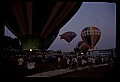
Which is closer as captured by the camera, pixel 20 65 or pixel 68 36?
pixel 20 65

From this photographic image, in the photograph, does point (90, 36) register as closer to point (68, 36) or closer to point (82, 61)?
point (68, 36)

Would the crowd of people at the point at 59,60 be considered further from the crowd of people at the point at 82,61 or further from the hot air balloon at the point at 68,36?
the hot air balloon at the point at 68,36

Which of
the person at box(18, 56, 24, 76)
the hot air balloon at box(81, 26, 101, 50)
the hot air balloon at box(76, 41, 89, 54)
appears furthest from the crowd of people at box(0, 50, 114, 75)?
the hot air balloon at box(81, 26, 101, 50)

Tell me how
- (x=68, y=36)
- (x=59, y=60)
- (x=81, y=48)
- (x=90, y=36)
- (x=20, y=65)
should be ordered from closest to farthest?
(x=20, y=65) < (x=59, y=60) < (x=81, y=48) < (x=90, y=36) < (x=68, y=36)

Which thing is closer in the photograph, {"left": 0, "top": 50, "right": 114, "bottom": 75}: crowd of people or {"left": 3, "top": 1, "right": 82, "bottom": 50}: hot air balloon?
{"left": 0, "top": 50, "right": 114, "bottom": 75}: crowd of people

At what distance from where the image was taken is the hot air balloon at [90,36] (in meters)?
9.51

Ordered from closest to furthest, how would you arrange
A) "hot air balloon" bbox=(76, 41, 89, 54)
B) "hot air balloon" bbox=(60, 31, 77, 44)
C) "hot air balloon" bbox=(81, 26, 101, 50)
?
"hot air balloon" bbox=(76, 41, 89, 54), "hot air balloon" bbox=(81, 26, 101, 50), "hot air balloon" bbox=(60, 31, 77, 44)

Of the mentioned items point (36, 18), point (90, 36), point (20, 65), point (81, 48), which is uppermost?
point (36, 18)

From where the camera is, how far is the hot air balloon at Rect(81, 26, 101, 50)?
9.51 metres

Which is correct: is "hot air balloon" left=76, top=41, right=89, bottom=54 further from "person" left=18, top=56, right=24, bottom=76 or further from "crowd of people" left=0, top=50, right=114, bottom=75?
"person" left=18, top=56, right=24, bottom=76

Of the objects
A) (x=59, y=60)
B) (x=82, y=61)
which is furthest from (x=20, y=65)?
(x=82, y=61)

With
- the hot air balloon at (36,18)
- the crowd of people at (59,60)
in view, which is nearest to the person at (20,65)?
the crowd of people at (59,60)

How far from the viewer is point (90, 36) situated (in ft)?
34.4

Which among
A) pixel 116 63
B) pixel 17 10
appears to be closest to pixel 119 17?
pixel 116 63
